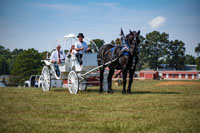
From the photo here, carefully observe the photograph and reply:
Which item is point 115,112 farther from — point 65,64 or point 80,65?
point 65,64

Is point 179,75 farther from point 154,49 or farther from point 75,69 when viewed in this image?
point 75,69

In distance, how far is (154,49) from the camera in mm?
103438

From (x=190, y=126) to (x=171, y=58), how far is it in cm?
10323

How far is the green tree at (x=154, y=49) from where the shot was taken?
101150 mm

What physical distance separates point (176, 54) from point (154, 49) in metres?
8.82

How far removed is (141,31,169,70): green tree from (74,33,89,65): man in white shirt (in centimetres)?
8800

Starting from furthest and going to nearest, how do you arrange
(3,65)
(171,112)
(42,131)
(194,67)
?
(194,67) → (3,65) → (171,112) → (42,131)

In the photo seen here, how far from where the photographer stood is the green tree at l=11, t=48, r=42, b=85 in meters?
71.0

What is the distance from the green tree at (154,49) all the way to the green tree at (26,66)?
4031 centimetres

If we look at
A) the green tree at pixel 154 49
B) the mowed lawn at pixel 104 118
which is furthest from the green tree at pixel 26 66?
the mowed lawn at pixel 104 118

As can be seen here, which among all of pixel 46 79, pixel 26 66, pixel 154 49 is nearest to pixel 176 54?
pixel 154 49

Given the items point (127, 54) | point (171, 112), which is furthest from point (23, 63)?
point (171, 112)

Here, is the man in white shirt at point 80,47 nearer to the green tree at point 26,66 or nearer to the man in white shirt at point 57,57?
the man in white shirt at point 57,57

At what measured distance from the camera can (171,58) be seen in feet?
349
